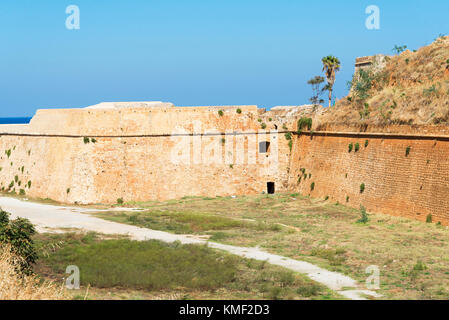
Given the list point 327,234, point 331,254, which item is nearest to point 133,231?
point 327,234

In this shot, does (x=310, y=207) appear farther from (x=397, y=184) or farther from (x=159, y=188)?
(x=159, y=188)

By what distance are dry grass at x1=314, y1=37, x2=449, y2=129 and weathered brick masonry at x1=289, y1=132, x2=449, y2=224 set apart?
1.10 metres

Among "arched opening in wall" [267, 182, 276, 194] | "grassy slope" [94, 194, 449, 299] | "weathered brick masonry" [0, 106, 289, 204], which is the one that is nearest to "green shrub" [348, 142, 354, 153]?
"grassy slope" [94, 194, 449, 299]

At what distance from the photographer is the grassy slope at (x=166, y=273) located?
1338 cm

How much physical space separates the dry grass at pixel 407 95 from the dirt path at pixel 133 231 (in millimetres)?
10003

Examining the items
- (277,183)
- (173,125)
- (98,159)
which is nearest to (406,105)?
(277,183)

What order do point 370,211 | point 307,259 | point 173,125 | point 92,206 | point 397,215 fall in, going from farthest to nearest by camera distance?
1. point 173,125
2. point 92,206
3. point 370,211
4. point 397,215
5. point 307,259

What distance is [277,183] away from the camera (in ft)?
111

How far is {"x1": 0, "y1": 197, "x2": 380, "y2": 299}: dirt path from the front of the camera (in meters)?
14.2

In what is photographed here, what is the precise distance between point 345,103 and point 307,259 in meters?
17.2

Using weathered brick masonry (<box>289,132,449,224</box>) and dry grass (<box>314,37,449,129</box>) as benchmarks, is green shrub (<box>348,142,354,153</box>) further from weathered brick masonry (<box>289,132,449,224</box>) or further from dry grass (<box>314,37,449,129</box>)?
dry grass (<box>314,37,449,129</box>)

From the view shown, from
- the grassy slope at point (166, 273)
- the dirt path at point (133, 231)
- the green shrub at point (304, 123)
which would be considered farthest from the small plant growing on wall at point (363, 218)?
the green shrub at point (304, 123)

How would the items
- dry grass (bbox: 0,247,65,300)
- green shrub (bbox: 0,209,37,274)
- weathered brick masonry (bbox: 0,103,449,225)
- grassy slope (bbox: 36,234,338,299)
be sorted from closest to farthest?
1. dry grass (bbox: 0,247,65,300)
2. grassy slope (bbox: 36,234,338,299)
3. green shrub (bbox: 0,209,37,274)
4. weathered brick masonry (bbox: 0,103,449,225)

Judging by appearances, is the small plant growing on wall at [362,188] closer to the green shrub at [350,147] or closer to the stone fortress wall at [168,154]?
the green shrub at [350,147]
